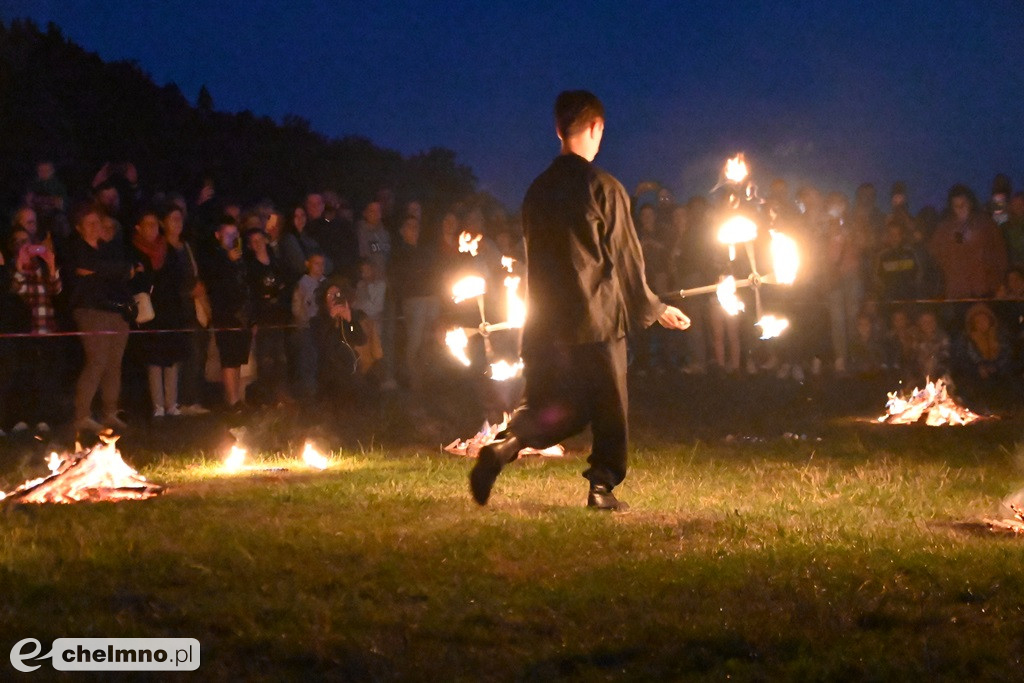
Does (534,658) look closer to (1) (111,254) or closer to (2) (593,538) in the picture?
(2) (593,538)

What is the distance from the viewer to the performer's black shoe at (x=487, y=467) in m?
8.48

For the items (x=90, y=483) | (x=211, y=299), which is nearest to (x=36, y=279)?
(x=211, y=299)

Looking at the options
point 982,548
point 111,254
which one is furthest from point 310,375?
point 982,548

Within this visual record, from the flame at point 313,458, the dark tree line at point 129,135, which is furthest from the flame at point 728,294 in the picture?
the dark tree line at point 129,135

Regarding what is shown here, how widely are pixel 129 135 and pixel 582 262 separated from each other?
60.6ft

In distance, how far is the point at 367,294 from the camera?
17312mm

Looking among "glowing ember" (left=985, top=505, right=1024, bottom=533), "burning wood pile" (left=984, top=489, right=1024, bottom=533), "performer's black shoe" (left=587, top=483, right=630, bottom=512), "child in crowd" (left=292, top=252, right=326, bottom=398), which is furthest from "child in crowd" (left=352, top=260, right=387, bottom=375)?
"glowing ember" (left=985, top=505, right=1024, bottom=533)

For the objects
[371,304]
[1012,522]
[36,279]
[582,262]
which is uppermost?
[36,279]

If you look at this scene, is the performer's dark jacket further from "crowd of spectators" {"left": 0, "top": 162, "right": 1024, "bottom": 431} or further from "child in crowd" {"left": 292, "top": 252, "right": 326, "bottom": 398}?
"child in crowd" {"left": 292, "top": 252, "right": 326, "bottom": 398}

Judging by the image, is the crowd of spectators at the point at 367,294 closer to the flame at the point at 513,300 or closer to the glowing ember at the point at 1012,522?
the flame at the point at 513,300

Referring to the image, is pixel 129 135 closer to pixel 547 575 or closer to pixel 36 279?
pixel 36 279

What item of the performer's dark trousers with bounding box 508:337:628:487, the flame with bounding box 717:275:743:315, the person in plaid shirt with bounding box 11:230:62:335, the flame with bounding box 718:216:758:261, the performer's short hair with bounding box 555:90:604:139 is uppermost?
the performer's short hair with bounding box 555:90:604:139

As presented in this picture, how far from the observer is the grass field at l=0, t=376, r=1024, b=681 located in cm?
543

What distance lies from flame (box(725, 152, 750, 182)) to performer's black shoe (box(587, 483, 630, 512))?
252 cm
